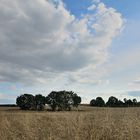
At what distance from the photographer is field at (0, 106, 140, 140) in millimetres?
6746

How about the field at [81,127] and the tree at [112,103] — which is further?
the tree at [112,103]

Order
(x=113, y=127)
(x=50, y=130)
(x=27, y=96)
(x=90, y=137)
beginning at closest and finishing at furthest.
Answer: (x=90, y=137)
(x=113, y=127)
(x=50, y=130)
(x=27, y=96)

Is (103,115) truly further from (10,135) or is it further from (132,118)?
(10,135)

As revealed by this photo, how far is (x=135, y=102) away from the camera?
32.9 feet

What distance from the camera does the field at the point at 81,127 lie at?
22.1 ft

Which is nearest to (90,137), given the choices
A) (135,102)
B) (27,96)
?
(135,102)

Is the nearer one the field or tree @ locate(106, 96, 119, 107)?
the field

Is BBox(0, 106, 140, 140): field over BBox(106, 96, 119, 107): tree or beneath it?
beneath

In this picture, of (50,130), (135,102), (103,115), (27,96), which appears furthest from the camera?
(27,96)

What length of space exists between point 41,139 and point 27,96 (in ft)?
296

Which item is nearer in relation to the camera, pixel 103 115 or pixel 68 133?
pixel 68 133

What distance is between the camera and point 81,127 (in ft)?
24.6

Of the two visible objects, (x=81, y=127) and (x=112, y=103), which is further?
(x=112, y=103)

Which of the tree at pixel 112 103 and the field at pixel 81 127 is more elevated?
the tree at pixel 112 103
